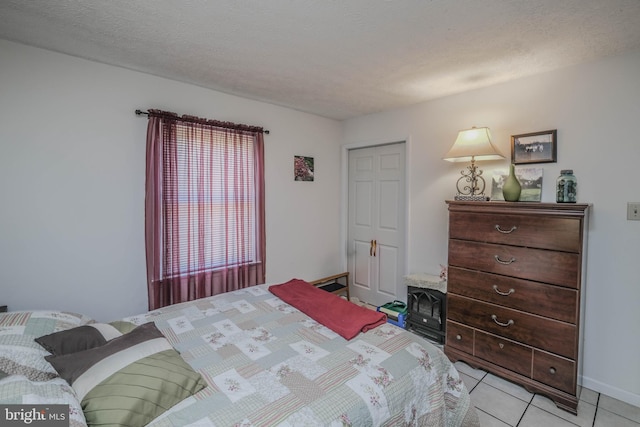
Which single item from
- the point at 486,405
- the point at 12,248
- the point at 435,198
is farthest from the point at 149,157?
the point at 486,405

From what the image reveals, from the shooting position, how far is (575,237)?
182 centimetres

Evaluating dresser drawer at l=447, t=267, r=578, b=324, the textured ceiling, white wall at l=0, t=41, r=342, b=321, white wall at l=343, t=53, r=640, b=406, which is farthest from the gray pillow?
white wall at l=343, t=53, r=640, b=406

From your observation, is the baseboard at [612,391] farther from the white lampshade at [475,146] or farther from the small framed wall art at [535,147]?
the white lampshade at [475,146]

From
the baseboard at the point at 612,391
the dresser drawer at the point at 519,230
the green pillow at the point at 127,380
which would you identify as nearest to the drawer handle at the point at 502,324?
the dresser drawer at the point at 519,230

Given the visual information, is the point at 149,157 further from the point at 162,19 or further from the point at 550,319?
the point at 550,319

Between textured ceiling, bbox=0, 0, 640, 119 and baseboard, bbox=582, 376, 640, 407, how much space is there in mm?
2295

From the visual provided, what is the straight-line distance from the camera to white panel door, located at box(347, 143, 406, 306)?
3287 mm

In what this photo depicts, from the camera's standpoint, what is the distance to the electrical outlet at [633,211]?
190 centimetres

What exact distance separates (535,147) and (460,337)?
1644 mm

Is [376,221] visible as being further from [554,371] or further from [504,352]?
[554,371]

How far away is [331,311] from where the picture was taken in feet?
6.17

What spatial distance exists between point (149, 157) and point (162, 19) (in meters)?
1.03

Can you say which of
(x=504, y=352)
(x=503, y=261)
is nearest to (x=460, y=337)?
(x=504, y=352)

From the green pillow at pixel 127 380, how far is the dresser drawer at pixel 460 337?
2.03m
